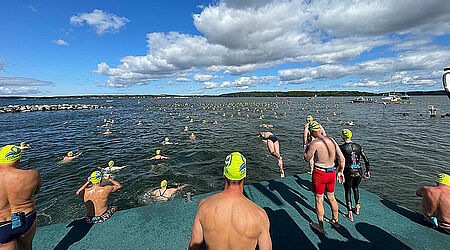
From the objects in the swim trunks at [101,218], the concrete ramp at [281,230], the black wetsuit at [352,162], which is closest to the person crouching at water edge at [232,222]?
the concrete ramp at [281,230]

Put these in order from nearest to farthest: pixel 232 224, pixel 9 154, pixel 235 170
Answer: pixel 232 224
pixel 235 170
pixel 9 154

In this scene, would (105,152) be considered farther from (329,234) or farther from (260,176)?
(329,234)

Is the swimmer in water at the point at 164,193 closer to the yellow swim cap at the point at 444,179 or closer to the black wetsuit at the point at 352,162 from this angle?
the black wetsuit at the point at 352,162

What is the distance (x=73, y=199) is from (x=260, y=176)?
10630 millimetres

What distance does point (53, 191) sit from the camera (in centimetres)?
1059

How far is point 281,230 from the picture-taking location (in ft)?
14.8

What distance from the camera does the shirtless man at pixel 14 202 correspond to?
2756mm

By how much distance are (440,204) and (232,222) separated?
18.1 feet

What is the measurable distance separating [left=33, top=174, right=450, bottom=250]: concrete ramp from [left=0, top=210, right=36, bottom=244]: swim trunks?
1.55 metres

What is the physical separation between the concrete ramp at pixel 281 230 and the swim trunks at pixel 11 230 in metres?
1.55

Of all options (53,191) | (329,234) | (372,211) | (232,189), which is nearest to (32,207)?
(232,189)

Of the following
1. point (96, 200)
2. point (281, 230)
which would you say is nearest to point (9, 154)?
point (96, 200)

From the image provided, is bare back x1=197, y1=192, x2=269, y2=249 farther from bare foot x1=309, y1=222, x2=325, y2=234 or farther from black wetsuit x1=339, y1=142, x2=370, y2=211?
black wetsuit x1=339, y1=142, x2=370, y2=211

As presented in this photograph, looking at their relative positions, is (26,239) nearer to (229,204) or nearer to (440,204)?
(229,204)
